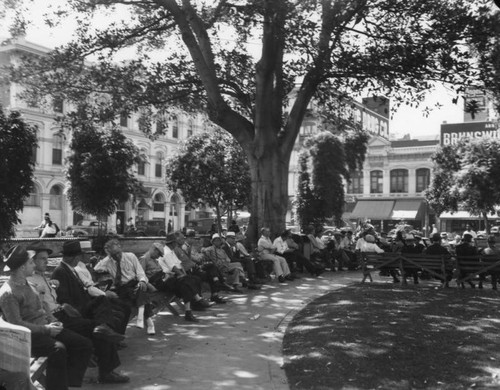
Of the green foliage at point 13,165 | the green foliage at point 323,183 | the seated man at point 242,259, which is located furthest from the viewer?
the green foliage at point 323,183

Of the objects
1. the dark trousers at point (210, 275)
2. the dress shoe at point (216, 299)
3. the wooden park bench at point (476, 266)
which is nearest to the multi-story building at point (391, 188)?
the wooden park bench at point (476, 266)

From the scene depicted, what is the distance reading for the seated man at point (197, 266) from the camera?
9680 mm

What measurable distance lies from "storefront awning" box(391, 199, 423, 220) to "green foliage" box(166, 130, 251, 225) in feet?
86.5

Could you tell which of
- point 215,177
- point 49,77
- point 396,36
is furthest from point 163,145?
point 396,36

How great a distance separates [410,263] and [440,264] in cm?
73

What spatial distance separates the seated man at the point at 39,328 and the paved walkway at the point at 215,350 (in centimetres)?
59

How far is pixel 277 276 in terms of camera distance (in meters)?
13.2

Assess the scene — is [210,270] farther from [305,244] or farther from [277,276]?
[305,244]

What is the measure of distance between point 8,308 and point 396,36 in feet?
38.7

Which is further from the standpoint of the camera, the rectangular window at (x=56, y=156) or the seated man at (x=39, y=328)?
the rectangular window at (x=56, y=156)

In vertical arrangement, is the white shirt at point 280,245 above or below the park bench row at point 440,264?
above

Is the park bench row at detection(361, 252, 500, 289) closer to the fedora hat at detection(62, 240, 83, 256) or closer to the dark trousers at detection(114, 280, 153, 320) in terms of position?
the dark trousers at detection(114, 280, 153, 320)

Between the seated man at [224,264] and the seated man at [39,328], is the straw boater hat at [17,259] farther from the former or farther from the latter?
the seated man at [224,264]

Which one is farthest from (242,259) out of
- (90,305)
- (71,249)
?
(71,249)
